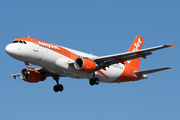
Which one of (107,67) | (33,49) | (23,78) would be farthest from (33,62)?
(107,67)

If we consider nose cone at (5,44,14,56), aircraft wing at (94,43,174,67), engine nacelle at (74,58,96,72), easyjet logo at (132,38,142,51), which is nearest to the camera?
nose cone at (5,44,14,56)

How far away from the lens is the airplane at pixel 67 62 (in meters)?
34.8

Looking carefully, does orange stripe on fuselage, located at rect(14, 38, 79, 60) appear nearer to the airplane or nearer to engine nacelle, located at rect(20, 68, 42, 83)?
the airplane

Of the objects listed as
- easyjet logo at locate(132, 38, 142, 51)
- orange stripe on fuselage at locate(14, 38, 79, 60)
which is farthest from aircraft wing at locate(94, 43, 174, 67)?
easyjet logo at locate(132, 38, 142, 51)

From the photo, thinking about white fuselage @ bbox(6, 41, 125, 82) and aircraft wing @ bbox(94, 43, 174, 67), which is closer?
white fuselage @ bbox(6, 41, 125, 82)

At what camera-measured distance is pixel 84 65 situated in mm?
37062

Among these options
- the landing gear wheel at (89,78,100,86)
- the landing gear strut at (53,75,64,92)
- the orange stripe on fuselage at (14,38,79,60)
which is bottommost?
the landing gear wheel at (89,78,100,86)

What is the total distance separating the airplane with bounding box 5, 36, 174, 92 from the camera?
34831 millimetres

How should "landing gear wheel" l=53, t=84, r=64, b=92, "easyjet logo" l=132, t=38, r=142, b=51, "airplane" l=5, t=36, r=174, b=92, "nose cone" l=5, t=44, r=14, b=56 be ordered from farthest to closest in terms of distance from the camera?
"easyjet logo" l=132, t=38, r=142, b=51 → "landing gear wheel" l=53, t=84, r=64, b=92 → "airplane" l=5, t=36, r=174, b=92 → "nose cone" l=5, t=44, r=14, b=56

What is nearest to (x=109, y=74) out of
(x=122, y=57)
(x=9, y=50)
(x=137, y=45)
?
(x=122, y=57)

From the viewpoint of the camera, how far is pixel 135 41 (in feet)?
169

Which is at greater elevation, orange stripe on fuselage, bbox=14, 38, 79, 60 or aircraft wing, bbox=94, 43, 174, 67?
orange stripe on fuselage, bbox=14, 38, 79, 60

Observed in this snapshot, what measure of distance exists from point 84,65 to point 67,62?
206cm

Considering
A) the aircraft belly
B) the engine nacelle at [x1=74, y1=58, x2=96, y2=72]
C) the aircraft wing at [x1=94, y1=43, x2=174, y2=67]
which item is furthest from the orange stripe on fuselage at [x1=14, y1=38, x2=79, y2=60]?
Result: the aircraft belly
